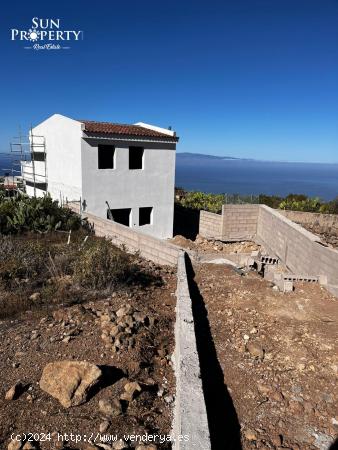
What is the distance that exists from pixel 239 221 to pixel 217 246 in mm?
1625

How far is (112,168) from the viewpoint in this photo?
15195mm

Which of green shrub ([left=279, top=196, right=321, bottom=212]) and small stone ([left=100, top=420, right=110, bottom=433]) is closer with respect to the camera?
small stone ([left=100, top=420, right=110, bottom=433])

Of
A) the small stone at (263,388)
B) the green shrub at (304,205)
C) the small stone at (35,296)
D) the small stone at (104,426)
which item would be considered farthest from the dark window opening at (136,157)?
the small stone at (104,426)

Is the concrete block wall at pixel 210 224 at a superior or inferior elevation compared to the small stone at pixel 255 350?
inferior

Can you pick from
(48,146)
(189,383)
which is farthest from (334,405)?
(48,146)

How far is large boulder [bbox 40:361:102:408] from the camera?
341 centimetres

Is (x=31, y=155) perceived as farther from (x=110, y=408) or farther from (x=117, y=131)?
(x=110, y=408)

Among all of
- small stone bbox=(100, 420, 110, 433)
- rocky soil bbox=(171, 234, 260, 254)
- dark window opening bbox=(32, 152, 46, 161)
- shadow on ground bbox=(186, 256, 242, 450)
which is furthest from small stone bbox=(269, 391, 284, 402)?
dark window opening bbox=(32, 152, 46, 161)

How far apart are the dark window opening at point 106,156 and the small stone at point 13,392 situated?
12387mm

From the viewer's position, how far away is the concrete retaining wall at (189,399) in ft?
9.66

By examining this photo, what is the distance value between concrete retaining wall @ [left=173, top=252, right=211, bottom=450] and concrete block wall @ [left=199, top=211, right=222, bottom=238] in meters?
11.4

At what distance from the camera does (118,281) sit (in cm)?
688

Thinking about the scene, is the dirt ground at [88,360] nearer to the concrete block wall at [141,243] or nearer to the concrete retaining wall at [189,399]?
the concrete retaining wall at [189,399]

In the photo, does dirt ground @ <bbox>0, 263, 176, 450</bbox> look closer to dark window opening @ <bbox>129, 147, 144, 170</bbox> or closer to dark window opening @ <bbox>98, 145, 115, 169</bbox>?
dark window opening @ <bbox>98, 145, 115, 169</bbox>
